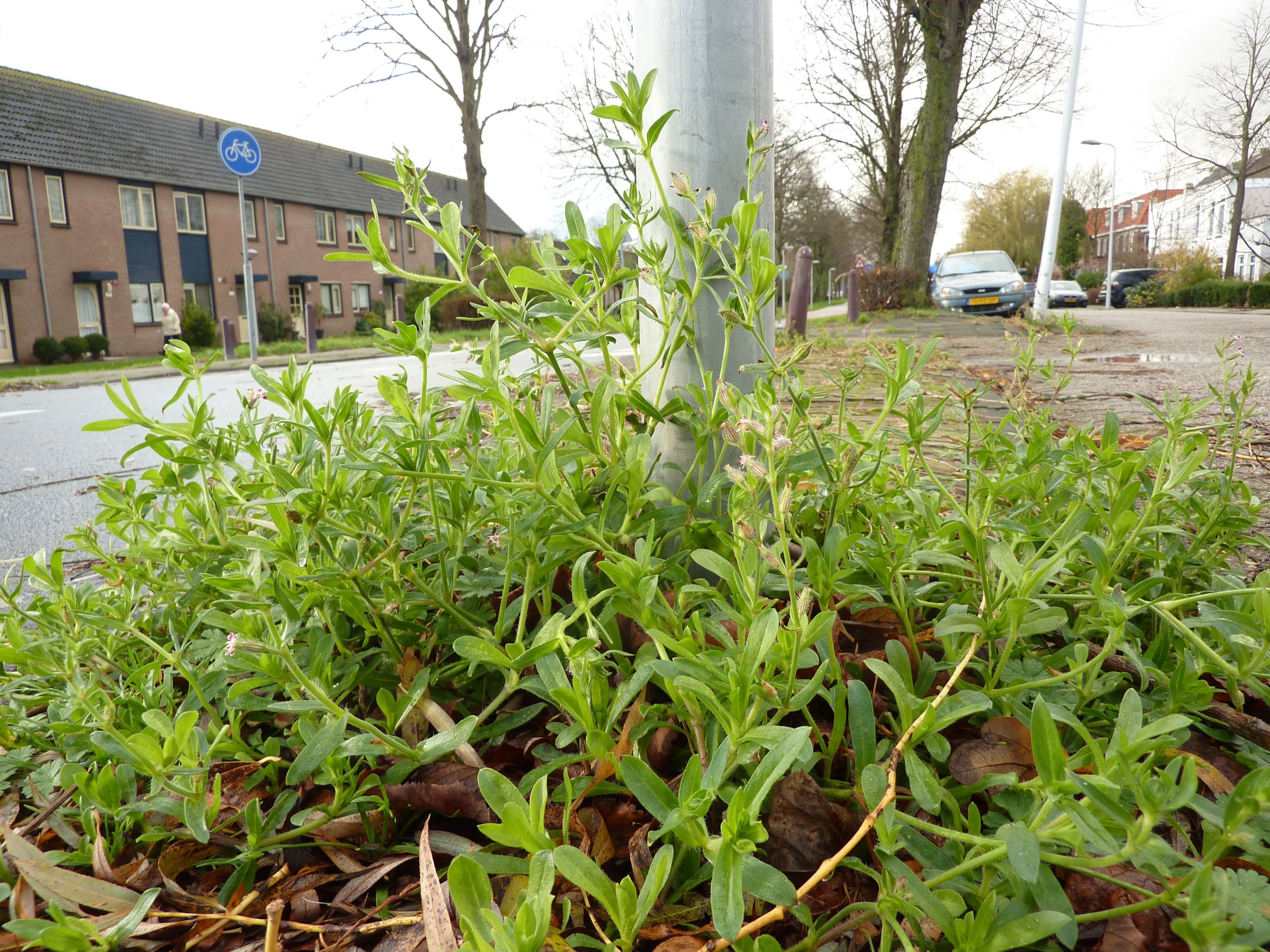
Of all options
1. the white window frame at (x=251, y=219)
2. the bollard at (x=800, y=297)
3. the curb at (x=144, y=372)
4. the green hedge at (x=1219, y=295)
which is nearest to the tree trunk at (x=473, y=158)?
the curb at (x=144, y=372)

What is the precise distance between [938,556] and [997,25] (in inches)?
792

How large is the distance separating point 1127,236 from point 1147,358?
7244cm

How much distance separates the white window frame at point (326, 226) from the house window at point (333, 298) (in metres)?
2.00

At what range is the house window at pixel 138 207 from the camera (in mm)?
29297

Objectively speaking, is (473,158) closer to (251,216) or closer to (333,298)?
(251,216)

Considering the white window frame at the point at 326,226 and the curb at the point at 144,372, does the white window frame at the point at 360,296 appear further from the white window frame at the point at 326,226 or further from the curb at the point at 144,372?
the curb at the point at 144,372

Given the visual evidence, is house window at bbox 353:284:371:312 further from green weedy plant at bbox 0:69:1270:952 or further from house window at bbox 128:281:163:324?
green weedy plant at bbox 0:69:1270:952

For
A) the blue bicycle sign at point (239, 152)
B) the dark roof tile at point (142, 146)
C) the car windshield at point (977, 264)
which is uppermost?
the dark roof tile at point (142, 146)

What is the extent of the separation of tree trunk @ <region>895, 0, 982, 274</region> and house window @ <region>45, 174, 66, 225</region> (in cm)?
2717

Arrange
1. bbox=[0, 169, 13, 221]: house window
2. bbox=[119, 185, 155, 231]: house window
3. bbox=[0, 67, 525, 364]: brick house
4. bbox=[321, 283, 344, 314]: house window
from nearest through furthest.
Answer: bbox=[0, 169, 13, 221]: house window, bbox=[0, 67, 525, 364]: brick house, bbox=[119, 185, 155, 231]: house window, bbox=[321, 283, 344, 314]: house window

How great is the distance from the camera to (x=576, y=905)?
34.7 inches

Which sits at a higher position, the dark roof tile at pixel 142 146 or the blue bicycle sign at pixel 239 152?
the dark roof tile at pixel 142 146

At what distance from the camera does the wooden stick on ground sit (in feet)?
2.53

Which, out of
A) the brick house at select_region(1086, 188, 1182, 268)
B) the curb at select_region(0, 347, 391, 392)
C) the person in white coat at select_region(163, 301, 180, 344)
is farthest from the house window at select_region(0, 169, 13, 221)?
the brick house at select_region(1086, 188, 1182, 268)
